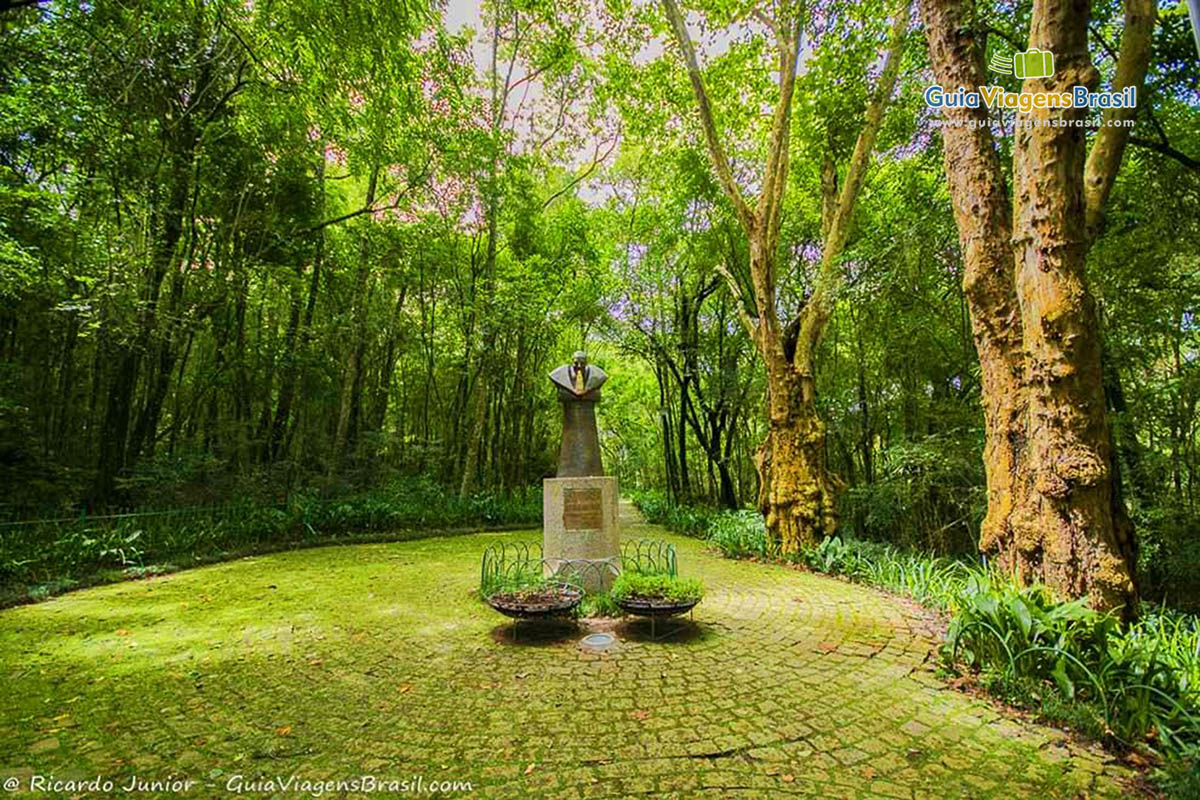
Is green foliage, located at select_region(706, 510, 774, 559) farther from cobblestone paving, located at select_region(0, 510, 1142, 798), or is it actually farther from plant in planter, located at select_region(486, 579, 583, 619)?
plant in planter, located at select_region(486, 579, 583, 619)

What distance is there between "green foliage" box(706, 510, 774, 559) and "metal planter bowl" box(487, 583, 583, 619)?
171 inches

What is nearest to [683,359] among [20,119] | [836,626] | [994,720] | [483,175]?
[483,175]

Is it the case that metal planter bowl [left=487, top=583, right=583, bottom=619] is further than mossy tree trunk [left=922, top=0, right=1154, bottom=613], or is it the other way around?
metal planter bowl [left=487, top=583, right=583, bottom=619]

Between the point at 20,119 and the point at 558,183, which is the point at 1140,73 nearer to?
the point at 20,119

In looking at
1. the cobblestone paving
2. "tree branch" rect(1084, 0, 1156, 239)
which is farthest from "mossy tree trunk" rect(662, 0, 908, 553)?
"tree branch" rect(1084, 0, 1156, 239)

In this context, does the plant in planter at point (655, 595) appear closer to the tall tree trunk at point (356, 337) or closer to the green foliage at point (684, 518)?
the green foliage at point (684, 518)

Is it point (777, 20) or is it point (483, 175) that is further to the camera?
point (483, 175)

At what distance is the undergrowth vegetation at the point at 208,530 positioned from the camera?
18.7ft

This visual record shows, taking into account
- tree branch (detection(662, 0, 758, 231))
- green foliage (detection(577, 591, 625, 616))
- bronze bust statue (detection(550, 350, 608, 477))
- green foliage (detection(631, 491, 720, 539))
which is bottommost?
green foliage (detection(631, 491, 720, 539))

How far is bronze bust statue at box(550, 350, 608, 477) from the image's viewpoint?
5.55 meters

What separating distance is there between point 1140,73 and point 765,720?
5560 millimetres

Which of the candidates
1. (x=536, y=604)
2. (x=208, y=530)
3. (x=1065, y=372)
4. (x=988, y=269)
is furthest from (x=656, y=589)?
(x=208, y=530)

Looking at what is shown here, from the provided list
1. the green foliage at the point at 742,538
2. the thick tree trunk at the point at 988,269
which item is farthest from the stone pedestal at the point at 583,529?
the green foliage at the point at 742,538

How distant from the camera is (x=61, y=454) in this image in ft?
29.5
